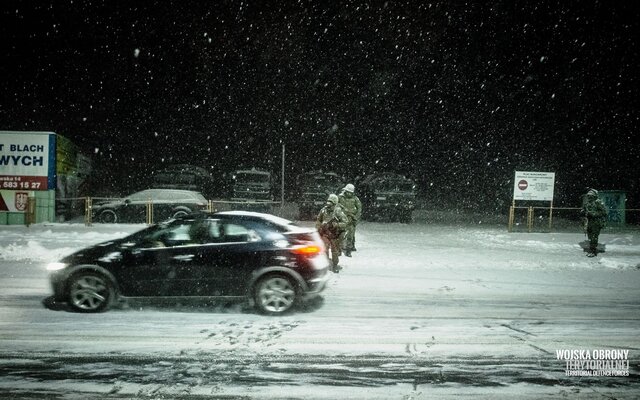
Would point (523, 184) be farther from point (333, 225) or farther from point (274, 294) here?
point (274, 294)

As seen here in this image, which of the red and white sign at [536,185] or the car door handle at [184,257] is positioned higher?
the red and white sign at [536,185]

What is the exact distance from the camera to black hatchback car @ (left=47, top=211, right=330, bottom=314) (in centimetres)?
717

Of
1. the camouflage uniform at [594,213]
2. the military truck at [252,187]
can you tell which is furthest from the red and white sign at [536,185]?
the military truck at [252,187]

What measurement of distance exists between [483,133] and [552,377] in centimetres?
2967

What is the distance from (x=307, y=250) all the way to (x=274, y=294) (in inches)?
31.0

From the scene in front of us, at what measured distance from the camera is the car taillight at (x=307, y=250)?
7.30 m

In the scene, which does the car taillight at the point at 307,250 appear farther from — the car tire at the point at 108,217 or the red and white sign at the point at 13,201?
the red and white sign at the point at 13,201

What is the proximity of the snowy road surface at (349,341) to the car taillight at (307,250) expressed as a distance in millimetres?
900

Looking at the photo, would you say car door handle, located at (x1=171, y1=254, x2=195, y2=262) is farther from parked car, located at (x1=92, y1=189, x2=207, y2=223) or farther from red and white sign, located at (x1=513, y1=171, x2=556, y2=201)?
red and white sign, located at (x1=513, y1=171, x2=556, y2=201)

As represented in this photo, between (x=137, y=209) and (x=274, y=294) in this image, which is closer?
(x=274, y=294)

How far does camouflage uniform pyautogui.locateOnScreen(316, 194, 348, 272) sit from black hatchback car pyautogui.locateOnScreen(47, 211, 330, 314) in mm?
3377

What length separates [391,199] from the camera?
22.0 meters

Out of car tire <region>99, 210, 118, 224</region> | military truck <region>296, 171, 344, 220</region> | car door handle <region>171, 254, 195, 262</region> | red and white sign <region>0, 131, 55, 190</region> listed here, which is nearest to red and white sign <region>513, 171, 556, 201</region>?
military truck <region>296, 171, 344, 220</region>

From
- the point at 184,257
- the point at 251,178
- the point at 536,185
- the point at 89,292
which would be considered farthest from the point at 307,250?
the point at 251,178
